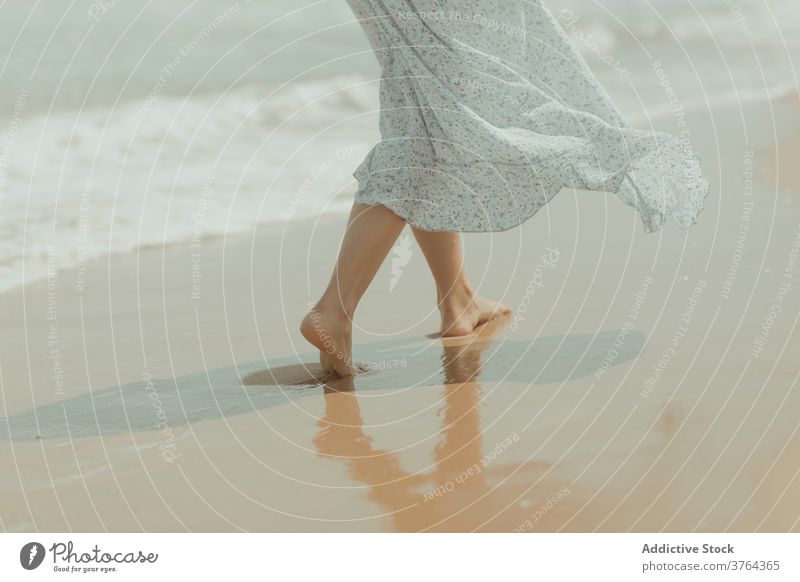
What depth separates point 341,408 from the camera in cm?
240

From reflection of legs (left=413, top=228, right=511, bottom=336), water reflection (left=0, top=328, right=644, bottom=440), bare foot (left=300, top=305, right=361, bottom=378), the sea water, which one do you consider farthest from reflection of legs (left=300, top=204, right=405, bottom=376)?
the sea water

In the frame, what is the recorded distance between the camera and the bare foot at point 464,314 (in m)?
3.03

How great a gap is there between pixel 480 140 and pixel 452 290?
0.63 m

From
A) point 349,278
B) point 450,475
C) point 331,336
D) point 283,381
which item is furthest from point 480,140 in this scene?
point 450,475

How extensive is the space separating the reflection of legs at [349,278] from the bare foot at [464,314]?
458 mm

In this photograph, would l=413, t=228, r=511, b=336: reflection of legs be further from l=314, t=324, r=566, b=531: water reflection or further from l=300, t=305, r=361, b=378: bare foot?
l=314, t=324, r=566, b=531: water reflection

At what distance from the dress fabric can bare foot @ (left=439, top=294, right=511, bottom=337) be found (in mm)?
485

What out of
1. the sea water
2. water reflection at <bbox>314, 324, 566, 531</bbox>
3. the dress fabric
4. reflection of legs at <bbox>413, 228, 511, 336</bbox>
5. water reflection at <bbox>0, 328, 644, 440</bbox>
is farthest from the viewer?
the sea water

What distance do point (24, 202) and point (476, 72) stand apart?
348 centimetres

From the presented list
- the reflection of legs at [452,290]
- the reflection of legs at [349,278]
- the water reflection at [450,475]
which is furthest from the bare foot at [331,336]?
the reflection of legs at [452,290]

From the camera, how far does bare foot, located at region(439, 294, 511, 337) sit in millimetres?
3031

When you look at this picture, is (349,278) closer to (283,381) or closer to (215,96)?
(283,381)

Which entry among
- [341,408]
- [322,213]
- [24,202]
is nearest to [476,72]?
[341,408]

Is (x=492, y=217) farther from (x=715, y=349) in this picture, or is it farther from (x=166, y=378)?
(x=166, y=378)
